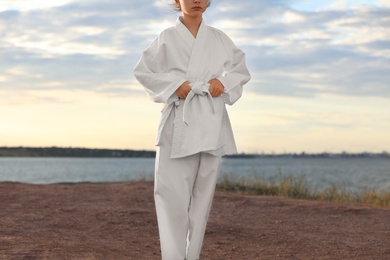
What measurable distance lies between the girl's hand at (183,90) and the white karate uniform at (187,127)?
3cm

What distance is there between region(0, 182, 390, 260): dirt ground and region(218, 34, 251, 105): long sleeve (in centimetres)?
221

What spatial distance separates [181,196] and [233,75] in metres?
0.97

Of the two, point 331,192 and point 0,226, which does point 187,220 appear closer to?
point 0,226

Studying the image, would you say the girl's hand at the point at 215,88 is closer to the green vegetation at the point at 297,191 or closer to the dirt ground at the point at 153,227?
the dirt ground at the point at 153,227

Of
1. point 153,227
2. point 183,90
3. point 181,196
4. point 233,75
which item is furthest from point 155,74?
point 153,227

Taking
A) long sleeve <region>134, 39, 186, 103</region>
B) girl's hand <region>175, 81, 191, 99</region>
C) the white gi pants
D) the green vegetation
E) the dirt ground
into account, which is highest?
long sleeve <region>134, 39, 186, 103</region>

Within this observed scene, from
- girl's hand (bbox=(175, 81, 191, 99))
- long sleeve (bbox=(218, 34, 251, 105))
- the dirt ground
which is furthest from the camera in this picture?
the dirt ground

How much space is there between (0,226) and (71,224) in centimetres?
90

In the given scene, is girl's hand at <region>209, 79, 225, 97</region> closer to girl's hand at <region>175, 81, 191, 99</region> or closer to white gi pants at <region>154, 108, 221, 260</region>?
girl's hand at <region>175, 81, 191, 99</region>

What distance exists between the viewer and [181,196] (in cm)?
515

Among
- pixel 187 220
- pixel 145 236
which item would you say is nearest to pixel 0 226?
pixel 145 236

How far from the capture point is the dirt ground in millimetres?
7020

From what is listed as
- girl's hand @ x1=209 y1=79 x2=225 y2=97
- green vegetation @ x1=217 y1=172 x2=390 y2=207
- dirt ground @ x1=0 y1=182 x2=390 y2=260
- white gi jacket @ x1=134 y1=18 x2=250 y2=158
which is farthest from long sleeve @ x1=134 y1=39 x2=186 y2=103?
green vegetation @ x1=217 y1=172 x2=390 y2=207

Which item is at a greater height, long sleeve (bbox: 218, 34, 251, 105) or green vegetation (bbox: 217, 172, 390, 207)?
long sleeve (bbox: 218, 34, 251, 105)
